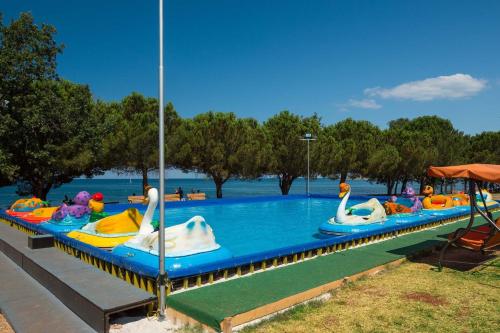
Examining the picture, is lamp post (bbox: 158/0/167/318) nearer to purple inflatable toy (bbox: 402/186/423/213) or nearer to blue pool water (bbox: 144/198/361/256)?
blue pool water (bbox: 144/198/361/256)

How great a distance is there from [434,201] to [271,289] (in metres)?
14.0

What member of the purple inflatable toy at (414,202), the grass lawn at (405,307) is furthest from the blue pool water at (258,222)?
the grass lawn at (405,307)

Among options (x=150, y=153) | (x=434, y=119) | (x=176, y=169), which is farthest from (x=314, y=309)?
(x=434, y=119)

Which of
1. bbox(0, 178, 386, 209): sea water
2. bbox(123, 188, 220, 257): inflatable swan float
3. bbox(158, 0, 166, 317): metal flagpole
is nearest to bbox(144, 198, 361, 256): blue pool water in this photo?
bbox(123, 188, 220, 257): inflatable swan float

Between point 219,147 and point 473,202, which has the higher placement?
point 219,147

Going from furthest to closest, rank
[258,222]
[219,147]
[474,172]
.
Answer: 1. [219,147]
2. [258,222]
3. [474,172]

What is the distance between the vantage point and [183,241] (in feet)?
27.3

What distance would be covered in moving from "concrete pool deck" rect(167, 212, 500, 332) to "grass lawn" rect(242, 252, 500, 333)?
0.74 feet

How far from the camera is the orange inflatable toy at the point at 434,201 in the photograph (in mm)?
17297

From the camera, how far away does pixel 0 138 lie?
19.5 meters

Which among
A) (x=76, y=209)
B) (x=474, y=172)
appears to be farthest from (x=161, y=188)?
(x=76, y=209)

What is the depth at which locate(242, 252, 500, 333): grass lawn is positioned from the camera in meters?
5.28

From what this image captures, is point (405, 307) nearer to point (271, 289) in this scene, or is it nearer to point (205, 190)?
point (271, 289)

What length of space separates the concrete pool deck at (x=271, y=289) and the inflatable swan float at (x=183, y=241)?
5.00 feet
